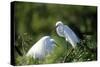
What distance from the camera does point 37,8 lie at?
6.72 feet

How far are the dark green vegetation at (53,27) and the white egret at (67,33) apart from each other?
0.12ft

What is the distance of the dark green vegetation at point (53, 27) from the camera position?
1978 mm

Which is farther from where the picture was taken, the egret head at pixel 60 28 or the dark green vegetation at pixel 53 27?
the egret head at pixel 60 28

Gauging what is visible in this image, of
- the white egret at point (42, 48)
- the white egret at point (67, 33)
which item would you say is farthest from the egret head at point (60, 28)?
the white egret at point (42, 48)

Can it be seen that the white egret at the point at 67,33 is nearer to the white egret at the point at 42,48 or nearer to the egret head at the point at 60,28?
the egret head at the point at 60,28

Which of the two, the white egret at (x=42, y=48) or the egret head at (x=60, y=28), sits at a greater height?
the egret head at (x=60, y=28)

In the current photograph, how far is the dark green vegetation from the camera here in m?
1.98

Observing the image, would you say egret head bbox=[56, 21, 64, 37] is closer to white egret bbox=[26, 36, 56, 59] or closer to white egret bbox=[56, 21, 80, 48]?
white egret bbox=[56, 21, 80, 48]

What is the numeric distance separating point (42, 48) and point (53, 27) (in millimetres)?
223

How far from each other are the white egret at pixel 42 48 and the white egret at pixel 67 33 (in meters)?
0.12

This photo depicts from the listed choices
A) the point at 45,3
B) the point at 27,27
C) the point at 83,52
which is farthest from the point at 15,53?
the point at 83,52

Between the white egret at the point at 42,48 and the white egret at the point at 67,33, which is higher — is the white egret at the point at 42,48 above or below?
below

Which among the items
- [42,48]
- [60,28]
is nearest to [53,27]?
[60,28]

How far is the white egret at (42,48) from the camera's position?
2.02m
